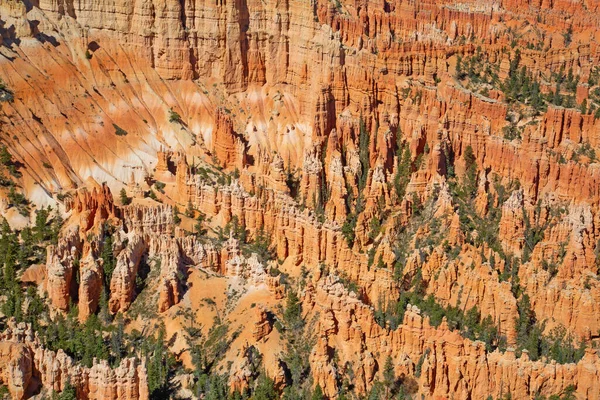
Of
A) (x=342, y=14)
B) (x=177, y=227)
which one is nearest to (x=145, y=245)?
(x=177, y=227)

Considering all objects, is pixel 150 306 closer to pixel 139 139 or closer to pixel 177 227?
pixel 177 227

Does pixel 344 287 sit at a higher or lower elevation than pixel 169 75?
lower

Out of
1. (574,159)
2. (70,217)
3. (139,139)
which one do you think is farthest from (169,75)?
(574,159)

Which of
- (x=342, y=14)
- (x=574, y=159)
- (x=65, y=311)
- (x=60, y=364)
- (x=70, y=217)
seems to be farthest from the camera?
(x=342, y=14)

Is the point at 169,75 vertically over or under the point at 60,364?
over

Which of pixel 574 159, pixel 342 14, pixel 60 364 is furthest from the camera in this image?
pixel 342 14

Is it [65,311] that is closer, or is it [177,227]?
[65,311]

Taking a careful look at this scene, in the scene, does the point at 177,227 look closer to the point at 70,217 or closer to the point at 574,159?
the point at 70,217

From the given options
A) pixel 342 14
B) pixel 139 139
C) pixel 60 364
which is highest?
pixel 342 14

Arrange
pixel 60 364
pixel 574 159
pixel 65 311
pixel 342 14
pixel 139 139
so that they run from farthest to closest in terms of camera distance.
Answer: pixel 342 14, pixel 139 139, pixel 574 159, pixel 65 311, pixel 60 364
